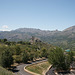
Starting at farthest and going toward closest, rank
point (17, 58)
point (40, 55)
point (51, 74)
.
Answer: point (40, 55)
point (17, 58)
point (51, 74)

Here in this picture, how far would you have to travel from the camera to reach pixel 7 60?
36.8 metres

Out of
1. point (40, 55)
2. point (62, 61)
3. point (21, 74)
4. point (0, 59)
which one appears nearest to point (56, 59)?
point (62, 61)

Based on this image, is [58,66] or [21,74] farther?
[58,66]

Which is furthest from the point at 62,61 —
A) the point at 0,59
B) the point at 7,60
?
the point at 0,59

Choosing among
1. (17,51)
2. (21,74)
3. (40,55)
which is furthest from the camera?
(40,55)

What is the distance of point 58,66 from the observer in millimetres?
40562

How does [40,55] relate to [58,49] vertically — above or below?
below

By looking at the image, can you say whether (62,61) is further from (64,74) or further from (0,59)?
(0,59)

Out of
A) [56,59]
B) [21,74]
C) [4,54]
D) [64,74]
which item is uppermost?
[4,54]

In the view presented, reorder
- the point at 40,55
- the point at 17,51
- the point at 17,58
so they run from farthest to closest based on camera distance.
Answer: the point at 40,55, the point at 17,51, the point at 17,58

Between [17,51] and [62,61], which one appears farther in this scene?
[17,51]

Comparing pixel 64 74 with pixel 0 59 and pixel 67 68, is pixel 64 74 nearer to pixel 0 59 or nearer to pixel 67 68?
pixel 67 68

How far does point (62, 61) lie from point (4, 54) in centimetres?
2371

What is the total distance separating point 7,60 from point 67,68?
24.9 meters
